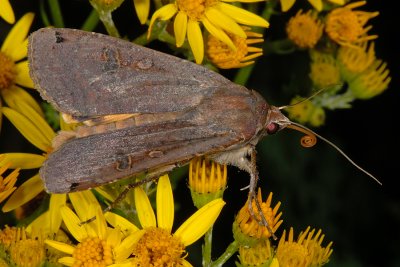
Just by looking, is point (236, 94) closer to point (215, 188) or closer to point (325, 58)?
point (215, 188)

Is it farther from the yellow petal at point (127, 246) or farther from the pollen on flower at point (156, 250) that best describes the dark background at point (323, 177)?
the yellow petal at point (127, 246)

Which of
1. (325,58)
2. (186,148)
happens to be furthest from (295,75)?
(186,148)

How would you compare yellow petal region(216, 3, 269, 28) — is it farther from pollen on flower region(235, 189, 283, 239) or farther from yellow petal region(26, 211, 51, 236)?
yellow petal region(26, 211, 51, 236)

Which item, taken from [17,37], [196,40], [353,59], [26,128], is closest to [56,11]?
[17,37]

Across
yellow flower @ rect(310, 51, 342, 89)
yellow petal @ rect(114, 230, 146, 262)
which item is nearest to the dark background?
yellow flower @ rect(310, 51, 342, 89)

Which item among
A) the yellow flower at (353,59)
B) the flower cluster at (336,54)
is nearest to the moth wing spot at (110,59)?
the flower cluster at (336,54)

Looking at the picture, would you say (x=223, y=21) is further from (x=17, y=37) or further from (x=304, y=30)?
(x=17, y=37)

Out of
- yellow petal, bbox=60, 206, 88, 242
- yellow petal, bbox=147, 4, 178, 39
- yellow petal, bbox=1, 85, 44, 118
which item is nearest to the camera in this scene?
yellow petal, bbox=60, 206, 88, 242
